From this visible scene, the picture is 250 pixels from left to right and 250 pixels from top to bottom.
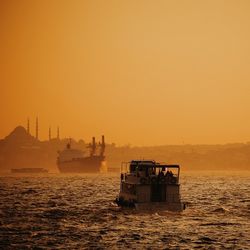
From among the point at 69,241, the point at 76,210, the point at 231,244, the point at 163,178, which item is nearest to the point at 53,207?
the point at 76,210

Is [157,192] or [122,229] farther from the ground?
[157,192]

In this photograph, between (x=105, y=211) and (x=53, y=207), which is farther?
(x=53, y=207)

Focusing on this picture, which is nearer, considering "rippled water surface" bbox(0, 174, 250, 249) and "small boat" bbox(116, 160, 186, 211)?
"rippled water surface" bbox(0, 174, 250, 249)

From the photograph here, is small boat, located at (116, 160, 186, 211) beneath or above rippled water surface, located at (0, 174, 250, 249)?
above

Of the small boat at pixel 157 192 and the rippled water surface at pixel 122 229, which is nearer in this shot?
the rippled water surface at pixel 122 229

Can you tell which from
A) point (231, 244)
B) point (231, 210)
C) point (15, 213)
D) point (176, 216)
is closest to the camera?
point (231, 244)

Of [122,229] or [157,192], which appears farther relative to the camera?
[157,192]

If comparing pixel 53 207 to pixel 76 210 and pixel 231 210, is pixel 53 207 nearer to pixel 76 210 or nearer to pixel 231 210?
pixel 76 210

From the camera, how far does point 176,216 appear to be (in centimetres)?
6556

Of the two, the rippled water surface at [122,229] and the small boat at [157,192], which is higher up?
the small boat at [157,192]

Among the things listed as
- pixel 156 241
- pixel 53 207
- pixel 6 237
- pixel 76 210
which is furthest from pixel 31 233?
pixel 53 207

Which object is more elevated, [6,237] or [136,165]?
[136,165]

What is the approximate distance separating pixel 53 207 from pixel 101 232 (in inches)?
1161

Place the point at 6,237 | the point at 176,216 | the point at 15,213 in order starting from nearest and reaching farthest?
the point at 6,237
the point at 176,216
the point at 15,213
